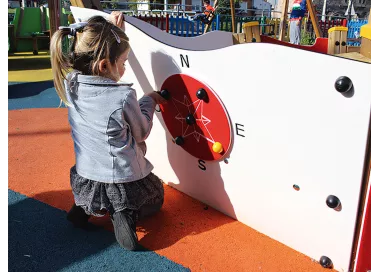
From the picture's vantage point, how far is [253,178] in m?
1.62

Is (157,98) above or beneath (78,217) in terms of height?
above

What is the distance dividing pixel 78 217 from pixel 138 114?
0.57 m

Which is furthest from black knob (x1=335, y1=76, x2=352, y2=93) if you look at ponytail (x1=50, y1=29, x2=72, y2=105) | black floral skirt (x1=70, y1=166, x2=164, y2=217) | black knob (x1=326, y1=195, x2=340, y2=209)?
ponytail (x1=50, y1=29, x2=72, y2=105)

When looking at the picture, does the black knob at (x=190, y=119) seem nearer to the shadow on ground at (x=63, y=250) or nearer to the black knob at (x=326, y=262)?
the shadow on ground at (x=63, y=250)

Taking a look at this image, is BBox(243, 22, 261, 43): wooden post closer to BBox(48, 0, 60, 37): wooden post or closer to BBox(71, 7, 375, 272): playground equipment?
BBox(71, 7, 375, 272): playground equipment

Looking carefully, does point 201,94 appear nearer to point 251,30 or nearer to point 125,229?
point 125,229

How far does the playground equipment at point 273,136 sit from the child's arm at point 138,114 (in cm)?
17

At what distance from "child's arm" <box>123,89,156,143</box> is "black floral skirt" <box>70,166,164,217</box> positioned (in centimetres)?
22

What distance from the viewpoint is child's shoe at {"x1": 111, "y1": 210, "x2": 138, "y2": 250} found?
1.58m

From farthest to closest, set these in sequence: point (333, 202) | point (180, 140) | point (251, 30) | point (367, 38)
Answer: point (251, 30) < point (180, 140) < point (367, 38) < point (333, 202)

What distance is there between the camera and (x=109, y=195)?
1.67 metres

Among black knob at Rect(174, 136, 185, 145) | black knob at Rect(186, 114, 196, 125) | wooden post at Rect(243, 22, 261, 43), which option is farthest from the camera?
wooden post at Rect(243, 22, 261, 43)

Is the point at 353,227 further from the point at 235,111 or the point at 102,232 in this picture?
the point at 102,232

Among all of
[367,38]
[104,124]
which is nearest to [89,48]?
[104,124]
